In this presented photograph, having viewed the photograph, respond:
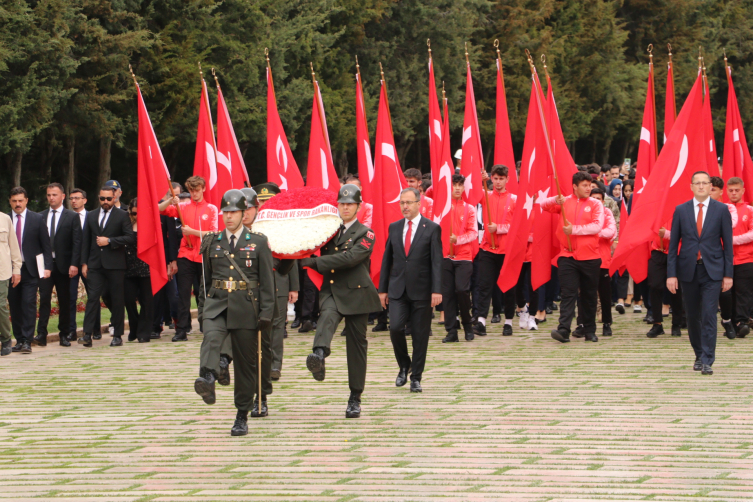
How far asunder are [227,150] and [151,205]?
7.02 feet

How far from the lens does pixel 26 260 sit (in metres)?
13.0

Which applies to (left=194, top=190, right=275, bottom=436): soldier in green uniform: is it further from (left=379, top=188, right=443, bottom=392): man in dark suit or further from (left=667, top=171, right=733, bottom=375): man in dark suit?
(left=667, top=171, right=733, bottom=375): man in dark suit

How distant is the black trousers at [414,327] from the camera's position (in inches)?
370

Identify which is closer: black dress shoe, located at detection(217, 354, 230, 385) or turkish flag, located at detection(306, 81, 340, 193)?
black dress shoe, located at detection(217, 354, 230, 385)

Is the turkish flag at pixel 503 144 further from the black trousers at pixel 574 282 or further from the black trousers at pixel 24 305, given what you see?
the black trousers at pixel 24 305

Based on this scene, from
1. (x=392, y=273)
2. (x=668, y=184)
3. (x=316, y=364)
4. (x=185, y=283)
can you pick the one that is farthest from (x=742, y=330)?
(x=185, y=283)

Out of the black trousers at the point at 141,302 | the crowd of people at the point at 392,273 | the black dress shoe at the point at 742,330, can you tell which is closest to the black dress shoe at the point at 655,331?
the crowd of people at the point at 392,273

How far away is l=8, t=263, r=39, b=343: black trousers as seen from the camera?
12.8 m

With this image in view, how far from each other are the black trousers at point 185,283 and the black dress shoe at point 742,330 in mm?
7253

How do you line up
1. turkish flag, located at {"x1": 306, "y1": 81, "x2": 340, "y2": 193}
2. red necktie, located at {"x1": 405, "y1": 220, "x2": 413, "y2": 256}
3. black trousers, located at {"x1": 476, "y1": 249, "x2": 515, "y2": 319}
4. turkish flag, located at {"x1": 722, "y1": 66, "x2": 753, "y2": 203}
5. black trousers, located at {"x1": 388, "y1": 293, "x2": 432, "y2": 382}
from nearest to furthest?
black trousers, located at {"x1": 388, "y1": 293, "x2": 432, "y2": 382} → red necktie, located at {"x1": 405, "y1": 220, "x2": 413, "y2": 256} → black trousers, located at {"x1": 476, "y1": 249, "x2": 515, "y2": 319} → turkish flag, located at {"x1": 722, "y1": 66, "x2": 753, "y2": 203} → turkish flag, located at {"x1": 306, "y1": 81, "x2": 340, "y2": 193}

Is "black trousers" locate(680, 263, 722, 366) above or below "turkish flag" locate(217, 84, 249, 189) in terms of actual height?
below

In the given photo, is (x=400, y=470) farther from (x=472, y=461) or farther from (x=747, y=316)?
(x=747, y=316)

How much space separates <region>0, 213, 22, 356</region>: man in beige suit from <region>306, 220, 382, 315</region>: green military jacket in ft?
18.3

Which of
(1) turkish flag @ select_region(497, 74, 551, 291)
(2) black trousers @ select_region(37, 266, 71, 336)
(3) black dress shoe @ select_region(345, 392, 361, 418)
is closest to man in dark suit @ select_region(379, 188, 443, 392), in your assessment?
(3) black dress shoe @ select_region(345, 392, 361, 418)
